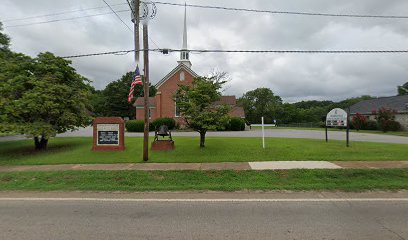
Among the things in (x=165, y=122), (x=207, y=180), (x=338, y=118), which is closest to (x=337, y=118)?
(x=338, y=118)

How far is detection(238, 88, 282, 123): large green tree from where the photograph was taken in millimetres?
78812

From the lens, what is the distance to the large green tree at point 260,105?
7881 cm

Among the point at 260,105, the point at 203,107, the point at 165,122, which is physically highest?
the point at 260,105

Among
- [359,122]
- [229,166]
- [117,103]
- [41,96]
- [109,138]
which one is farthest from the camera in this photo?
[117,103]

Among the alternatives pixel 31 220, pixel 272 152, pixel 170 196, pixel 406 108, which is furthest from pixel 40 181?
pixel 406 108

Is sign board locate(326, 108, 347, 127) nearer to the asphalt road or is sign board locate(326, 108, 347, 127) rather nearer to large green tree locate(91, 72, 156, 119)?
the asphalt road

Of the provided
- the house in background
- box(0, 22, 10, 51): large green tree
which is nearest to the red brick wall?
box(0, 22, 10, 51): large green tree

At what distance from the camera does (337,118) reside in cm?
1512

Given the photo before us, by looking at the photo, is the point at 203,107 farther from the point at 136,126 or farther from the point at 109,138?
the point at 136,126

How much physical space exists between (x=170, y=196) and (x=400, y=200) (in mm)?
5367

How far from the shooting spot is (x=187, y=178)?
26.6ft

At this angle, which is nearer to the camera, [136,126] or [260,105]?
[136,126]

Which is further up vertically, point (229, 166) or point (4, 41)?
point (4, 41)

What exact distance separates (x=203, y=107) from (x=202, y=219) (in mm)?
8678
